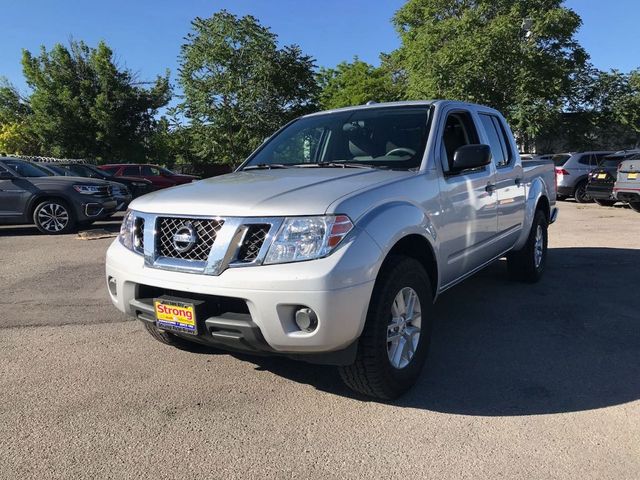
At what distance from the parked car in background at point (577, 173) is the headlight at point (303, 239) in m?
16.0

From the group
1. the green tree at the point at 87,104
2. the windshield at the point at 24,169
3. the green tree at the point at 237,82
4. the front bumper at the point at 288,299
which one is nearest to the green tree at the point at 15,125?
the green tree at the point at 87,104

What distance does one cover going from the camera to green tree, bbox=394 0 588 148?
79.9 feet

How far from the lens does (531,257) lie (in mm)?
5723

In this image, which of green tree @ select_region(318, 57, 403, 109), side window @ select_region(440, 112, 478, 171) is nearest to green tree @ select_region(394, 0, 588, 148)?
green tree @ select_region(318, 57, 403, 109)

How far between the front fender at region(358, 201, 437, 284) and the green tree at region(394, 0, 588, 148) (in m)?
22.5

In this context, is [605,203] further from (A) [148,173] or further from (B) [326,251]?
(B) [326,251]

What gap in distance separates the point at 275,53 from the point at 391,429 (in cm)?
2382

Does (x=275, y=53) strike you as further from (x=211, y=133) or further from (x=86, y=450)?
(x=86, y=450)

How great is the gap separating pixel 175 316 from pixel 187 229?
19.0 inches

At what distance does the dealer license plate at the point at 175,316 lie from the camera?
2797 mm

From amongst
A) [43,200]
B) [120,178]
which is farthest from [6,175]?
[120,178]

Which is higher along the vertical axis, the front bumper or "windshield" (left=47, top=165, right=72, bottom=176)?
"windshield" (left=47, top=165, right=72, bottom=176)

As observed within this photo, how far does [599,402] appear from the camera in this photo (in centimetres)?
312

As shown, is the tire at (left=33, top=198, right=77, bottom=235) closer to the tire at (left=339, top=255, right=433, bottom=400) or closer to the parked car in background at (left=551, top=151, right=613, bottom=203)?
the tire at (left=339, top=255, right=433, bottom=400)
